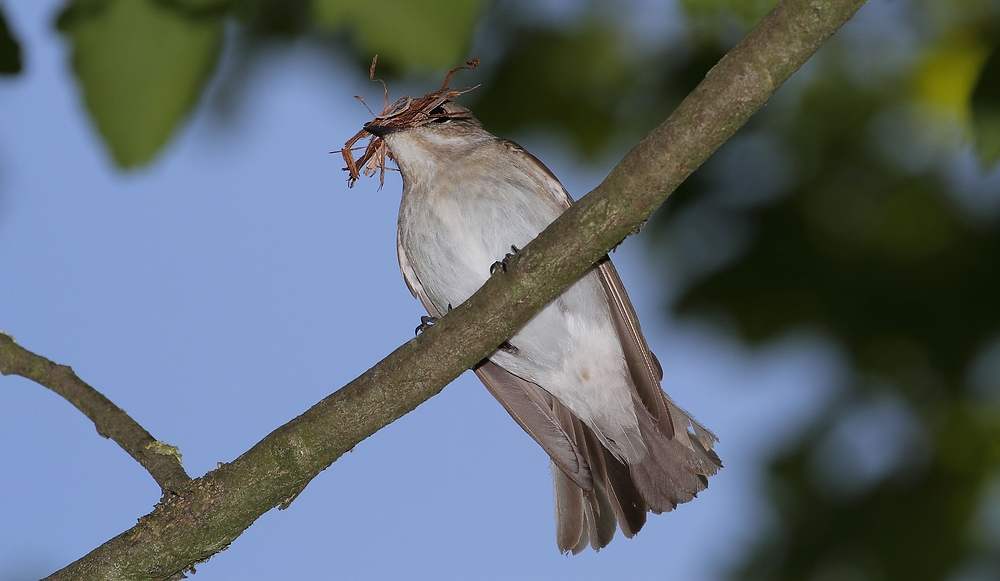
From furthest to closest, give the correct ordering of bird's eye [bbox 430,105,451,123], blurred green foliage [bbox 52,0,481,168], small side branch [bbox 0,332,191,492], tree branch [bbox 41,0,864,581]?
bird's eye [bbox 430,105,451,123]
small side branch [bbox 0,332,191,492]
blurred green foliage [bbox 52,0,481,168]
tree branch [bbox 41,0,864,581]

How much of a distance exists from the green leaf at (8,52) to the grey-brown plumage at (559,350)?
78.0 inches

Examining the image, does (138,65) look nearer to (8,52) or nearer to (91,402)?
(8,52)

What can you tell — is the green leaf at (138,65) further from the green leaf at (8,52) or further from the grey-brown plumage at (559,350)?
the grey-brown plumage at (559,350)

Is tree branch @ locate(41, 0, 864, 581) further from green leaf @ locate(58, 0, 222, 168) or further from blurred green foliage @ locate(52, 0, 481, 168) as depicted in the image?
green leaf @ locate(58, 0, 222, 168)

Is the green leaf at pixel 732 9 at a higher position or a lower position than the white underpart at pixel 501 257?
lower

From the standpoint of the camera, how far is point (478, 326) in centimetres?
272

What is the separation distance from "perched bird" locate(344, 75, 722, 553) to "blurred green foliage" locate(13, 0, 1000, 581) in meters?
0.83

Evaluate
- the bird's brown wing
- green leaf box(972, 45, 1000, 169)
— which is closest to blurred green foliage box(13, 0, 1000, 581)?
the bird's brown wing

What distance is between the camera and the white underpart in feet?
13.7

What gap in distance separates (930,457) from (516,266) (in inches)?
144

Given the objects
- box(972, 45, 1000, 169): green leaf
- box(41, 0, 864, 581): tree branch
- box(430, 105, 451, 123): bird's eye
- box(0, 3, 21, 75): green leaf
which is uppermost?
box(430, 105, 451, 123): bird's eye

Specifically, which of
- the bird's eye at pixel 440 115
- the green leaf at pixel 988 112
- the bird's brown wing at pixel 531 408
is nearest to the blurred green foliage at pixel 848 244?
the bird's eye at pixel 440 115

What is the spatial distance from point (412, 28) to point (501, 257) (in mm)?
1886

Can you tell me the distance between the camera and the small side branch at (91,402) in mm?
3078
